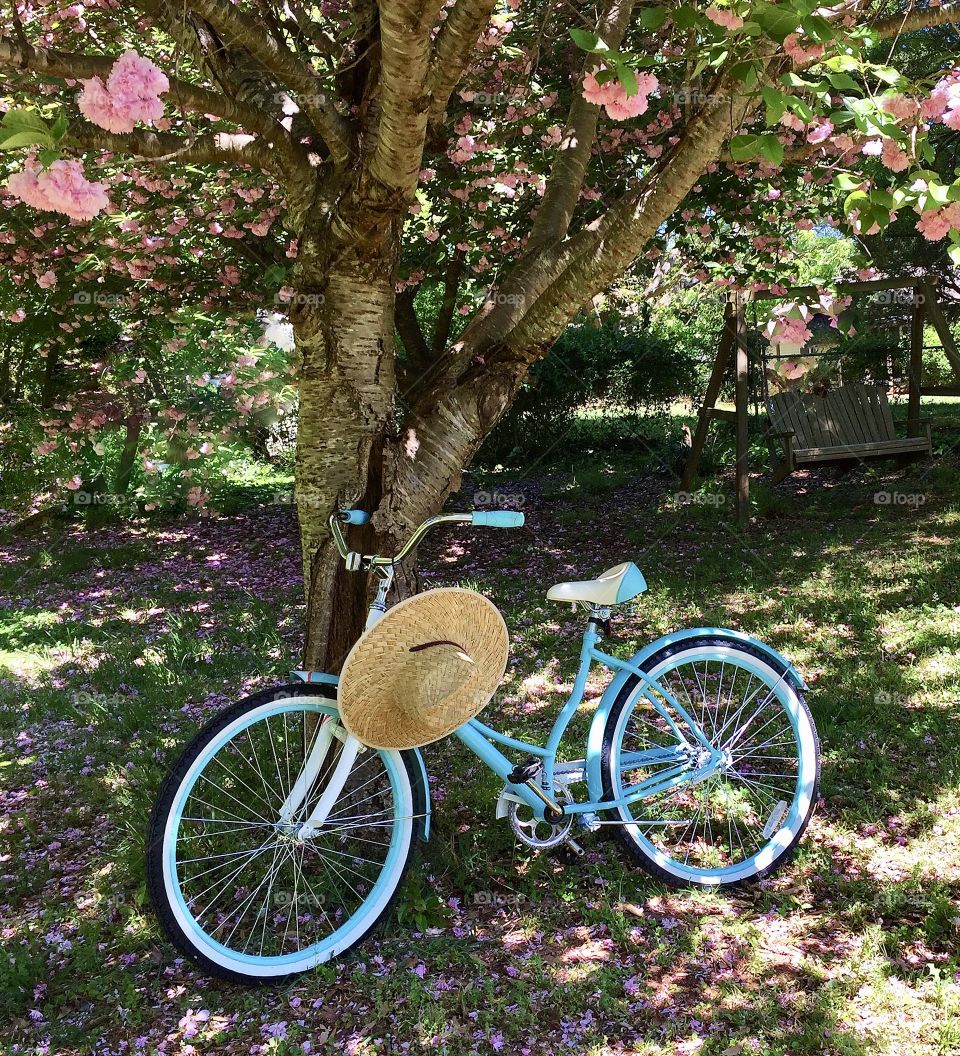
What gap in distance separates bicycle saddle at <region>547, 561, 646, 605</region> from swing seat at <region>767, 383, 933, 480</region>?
5219mm

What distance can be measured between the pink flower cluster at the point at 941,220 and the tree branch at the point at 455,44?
127 centimetres

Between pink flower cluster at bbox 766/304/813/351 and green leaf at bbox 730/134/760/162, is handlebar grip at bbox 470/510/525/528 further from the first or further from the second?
pink flower cluster at bbox 766/304/813/351

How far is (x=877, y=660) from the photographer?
4.23 m

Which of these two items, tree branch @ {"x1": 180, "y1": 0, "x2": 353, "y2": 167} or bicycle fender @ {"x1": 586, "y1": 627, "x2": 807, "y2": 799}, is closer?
tree branch @ {"x1": 180, "y1": 0, "x2": 353, "y2": 167}

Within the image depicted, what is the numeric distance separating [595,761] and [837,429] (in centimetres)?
621

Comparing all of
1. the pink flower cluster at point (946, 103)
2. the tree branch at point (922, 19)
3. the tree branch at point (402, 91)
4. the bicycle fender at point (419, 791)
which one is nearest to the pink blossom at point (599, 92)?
the tree branch at point (402, 91)

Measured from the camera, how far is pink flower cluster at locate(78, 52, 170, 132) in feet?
6.48

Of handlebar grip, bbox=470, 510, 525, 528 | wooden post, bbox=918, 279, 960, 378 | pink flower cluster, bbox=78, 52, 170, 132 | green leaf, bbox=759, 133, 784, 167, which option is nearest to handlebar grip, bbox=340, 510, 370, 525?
handlebar grip, bbox=470, 510, 525, 528

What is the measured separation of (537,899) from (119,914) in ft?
4.57

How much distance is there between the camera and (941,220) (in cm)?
216

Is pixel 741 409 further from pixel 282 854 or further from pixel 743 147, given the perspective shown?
pixel 282 854

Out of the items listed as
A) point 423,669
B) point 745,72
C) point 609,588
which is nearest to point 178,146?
point 745,72

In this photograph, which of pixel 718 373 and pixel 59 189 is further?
pixel 718 373

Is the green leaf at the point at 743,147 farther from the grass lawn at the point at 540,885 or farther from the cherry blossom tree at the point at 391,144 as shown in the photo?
the grass lawn at the point at 540,885
